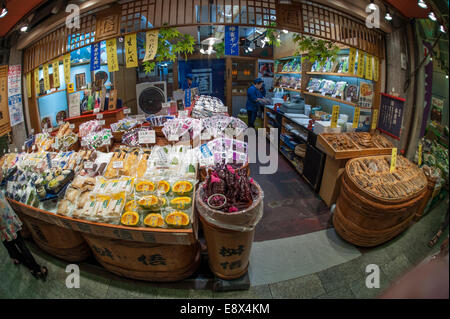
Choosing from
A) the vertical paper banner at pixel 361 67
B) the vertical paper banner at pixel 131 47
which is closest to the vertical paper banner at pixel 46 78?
the vertical paper banner at pixel 131 47

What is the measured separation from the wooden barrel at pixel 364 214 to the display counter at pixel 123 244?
196 centimetres

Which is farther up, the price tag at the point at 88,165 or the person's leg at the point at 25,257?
the price tag at the point at 88,165

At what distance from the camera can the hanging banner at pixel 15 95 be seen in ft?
9.04

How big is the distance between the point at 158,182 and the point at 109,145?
5.65ft

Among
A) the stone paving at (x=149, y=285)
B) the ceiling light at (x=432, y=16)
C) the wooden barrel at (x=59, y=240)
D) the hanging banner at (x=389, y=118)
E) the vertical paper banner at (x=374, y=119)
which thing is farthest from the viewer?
the vertical paper banner at (x=374, y=119)

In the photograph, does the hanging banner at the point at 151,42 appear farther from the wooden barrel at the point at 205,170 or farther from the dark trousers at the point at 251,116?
the dark trousers at the point at 251,116

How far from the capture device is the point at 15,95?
2.84 metres

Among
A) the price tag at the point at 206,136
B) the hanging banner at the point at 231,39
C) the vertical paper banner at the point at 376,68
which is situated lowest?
the price tag at the point at 206,136

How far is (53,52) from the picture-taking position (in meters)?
3.17

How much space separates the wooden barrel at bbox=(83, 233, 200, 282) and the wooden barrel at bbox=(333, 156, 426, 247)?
2.00m

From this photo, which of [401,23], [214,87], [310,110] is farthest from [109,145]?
[214,87]

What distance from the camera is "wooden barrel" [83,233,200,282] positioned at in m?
2.15

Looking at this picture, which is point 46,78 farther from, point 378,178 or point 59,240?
point 378,178

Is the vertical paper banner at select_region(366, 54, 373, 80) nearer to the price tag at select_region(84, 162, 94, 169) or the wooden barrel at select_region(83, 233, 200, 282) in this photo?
the wooden barrel at select_region(83, 233, 200, 282)
